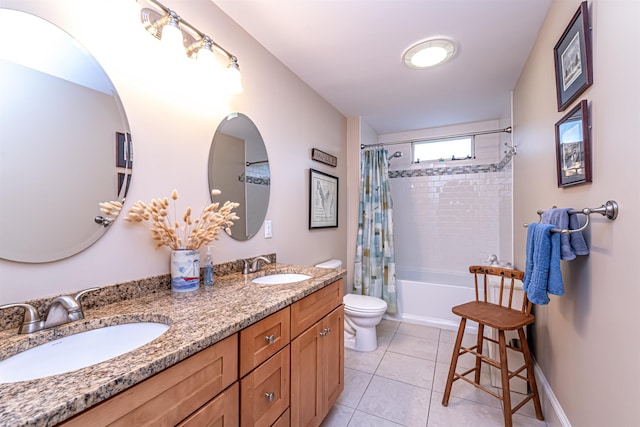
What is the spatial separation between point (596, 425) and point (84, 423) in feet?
5.29

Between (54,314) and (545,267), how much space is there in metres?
1.75

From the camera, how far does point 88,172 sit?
95cm

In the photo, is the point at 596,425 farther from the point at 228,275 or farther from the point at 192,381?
the point at 228,275

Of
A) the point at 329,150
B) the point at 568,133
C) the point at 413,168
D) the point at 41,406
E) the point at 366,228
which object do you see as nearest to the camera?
the point at 41,406

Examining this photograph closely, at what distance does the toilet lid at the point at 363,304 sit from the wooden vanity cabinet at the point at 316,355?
0.70 meters

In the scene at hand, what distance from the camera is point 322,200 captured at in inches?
98.3

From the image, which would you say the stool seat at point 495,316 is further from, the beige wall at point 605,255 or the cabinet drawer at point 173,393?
the cabinet drawer at point 173,393

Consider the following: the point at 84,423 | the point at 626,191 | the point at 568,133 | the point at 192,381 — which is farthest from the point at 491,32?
the point at 84,423

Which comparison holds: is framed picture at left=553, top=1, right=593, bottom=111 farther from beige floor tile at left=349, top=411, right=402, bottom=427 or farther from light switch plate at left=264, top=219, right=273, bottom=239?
beige floor tile at left=349, top=411, right=402, bottom=427

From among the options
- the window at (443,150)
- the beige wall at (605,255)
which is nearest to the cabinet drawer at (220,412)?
the beige wall at (605,255)

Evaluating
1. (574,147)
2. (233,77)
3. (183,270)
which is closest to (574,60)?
(574,147)

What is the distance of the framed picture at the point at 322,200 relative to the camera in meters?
2.32

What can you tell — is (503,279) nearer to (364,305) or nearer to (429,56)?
(364,305)

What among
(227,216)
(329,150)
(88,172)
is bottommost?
(227,216)
